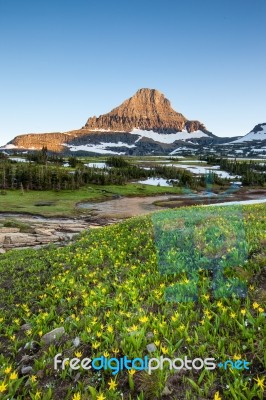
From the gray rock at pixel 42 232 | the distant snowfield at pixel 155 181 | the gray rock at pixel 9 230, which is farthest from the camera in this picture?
the distant snowfield at pixel 155 181

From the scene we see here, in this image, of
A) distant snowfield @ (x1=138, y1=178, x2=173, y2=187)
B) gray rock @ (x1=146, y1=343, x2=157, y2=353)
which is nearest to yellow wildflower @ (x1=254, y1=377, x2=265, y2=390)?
gray rock @ (x1=146, y1=343, x2=157, y2=353)

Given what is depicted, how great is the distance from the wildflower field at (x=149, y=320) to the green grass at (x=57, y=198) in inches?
2123

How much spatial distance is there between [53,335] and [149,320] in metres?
2.29

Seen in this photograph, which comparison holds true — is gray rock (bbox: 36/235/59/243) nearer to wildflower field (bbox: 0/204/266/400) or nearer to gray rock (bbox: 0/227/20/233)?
gray rock (bbox: 0/227/20/233)

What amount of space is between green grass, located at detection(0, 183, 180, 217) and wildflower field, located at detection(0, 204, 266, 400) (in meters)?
53.9

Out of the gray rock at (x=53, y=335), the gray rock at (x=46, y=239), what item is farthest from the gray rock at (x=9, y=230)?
the gray rock at (x=53, y=335)

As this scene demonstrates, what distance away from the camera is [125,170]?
16925cm

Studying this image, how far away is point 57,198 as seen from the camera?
92.5 metres

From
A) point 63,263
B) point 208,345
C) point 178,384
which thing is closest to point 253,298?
point 208,345

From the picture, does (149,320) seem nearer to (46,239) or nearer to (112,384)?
(112,384)

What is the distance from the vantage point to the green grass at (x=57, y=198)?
66.5 m

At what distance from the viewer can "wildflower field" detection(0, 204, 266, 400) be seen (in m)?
4.91

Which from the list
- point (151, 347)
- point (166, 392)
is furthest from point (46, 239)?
point (166, 392)

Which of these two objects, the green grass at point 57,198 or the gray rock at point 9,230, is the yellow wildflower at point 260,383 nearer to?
the gray rock at point 9,230
